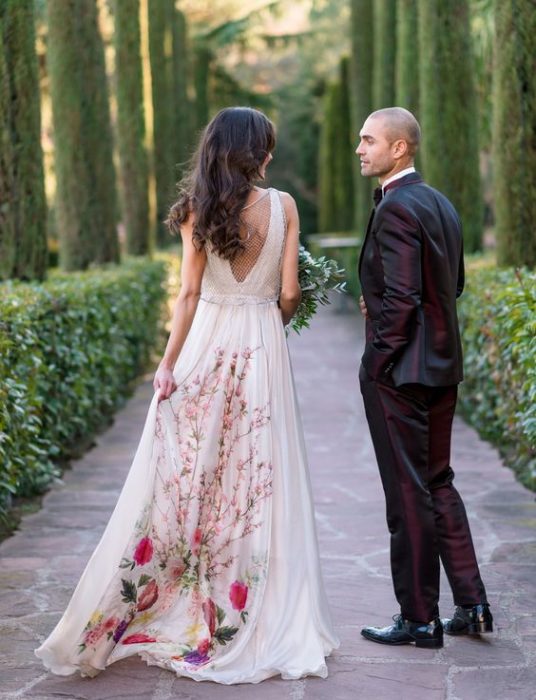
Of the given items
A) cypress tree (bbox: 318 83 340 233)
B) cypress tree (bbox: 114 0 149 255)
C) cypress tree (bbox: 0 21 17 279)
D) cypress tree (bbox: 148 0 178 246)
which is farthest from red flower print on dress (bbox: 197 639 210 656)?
cypress tree (bbox: 318 83 340 233)

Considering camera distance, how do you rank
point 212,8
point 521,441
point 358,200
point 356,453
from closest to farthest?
point 521,441 → point 356,453 → point 358,200 → point 212,8

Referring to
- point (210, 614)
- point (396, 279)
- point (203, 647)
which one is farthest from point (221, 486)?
point (396, 279)

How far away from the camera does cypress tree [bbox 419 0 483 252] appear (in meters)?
12.3

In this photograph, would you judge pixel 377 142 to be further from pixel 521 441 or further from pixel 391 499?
pixel 521 441

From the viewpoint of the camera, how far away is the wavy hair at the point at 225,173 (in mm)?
4312

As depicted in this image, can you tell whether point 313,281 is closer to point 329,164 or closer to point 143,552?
point 143,552

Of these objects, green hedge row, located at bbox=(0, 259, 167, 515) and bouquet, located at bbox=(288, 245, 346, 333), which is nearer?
bouquet, located at bbox=(288, 245, 346, 333)

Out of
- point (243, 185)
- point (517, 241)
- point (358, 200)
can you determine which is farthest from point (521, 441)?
point (358, 200)

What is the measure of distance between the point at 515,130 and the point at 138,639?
5.82m

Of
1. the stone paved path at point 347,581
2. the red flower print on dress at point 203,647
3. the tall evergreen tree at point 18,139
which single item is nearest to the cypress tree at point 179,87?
the tall evergreen tree at point 18,139

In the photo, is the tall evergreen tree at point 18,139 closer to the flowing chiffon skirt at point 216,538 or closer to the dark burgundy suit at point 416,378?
the flowing chiffon skirt at point 216,538

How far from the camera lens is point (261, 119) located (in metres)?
4.36

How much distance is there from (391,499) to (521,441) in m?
3.19

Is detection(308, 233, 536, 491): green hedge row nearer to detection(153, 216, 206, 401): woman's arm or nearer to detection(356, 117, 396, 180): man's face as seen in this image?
detection(356, 117, 396, 180): man's face
